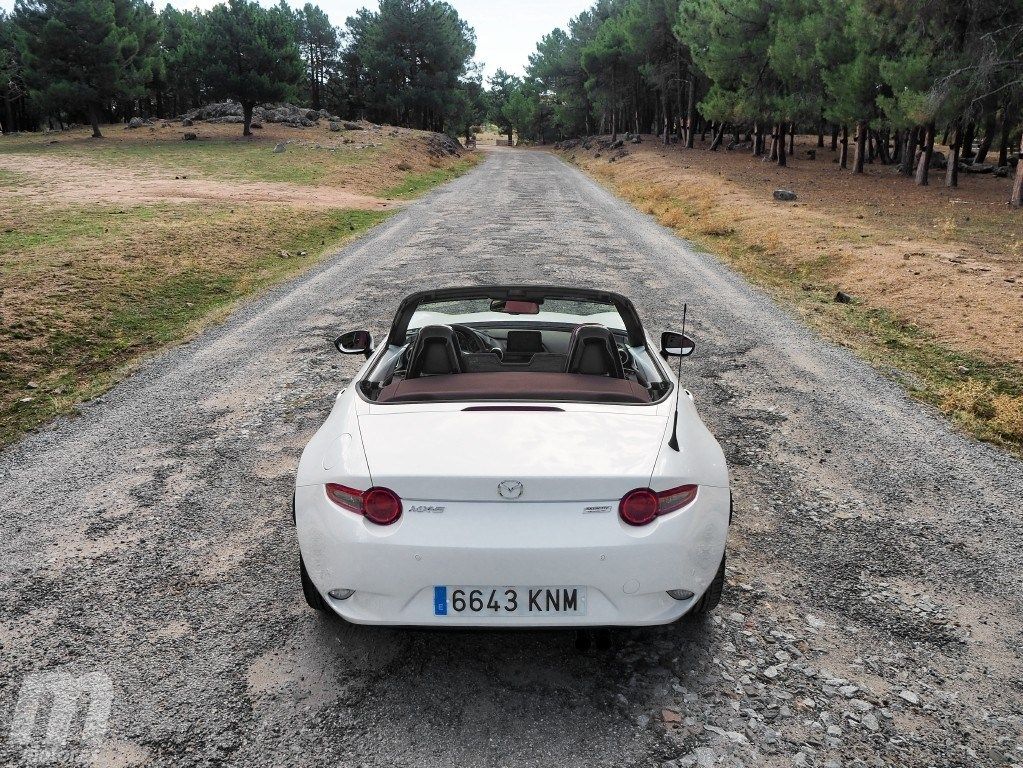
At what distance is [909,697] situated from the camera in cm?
296

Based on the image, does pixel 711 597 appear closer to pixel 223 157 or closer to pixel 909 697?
pixel 909 697

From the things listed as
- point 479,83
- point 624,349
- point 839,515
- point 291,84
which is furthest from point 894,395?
point 479,83

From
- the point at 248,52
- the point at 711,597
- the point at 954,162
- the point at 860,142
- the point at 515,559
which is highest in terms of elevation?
the point at 248,52

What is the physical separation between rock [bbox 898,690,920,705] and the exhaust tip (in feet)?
3.26

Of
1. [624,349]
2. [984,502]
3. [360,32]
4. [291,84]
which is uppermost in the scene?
[360,32]

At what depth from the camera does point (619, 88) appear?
6178cm

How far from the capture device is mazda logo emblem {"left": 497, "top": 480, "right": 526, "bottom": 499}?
275cm

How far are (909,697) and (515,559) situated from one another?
5.80 ft

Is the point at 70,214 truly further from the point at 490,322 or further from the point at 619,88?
the point at 619,88

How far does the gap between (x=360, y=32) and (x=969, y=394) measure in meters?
84.8

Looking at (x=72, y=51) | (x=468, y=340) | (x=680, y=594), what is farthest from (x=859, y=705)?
(x=72, y=51)

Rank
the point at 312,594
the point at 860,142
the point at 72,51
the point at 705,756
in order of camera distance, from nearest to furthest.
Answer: the point at 705,756, the point at 312,594, the point at 860,142, the point at 72,51

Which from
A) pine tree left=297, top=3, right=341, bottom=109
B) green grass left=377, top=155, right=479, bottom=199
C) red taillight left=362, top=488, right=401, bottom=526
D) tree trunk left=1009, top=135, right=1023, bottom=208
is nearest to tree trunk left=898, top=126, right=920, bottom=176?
tree trunk left=1009, top=135, right=1023, bottom=208

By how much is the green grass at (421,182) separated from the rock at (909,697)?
25.7 m
